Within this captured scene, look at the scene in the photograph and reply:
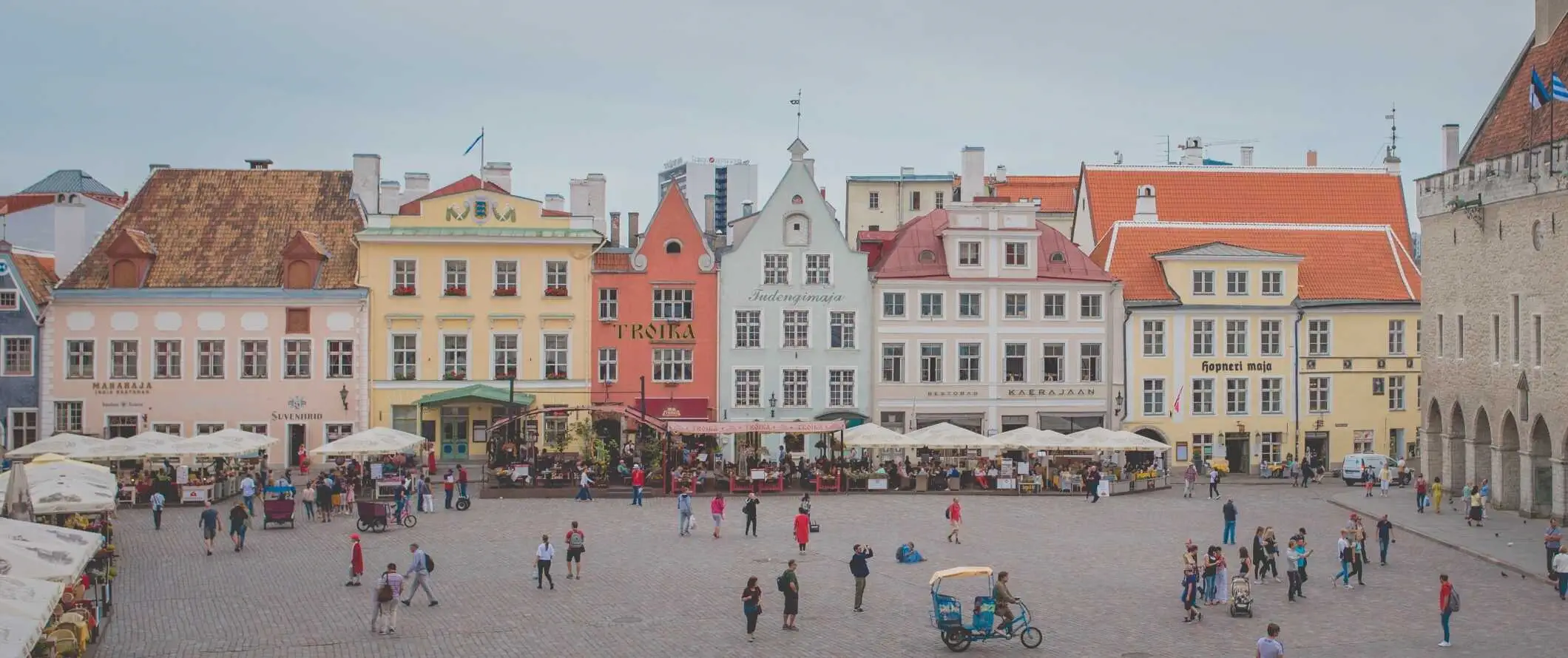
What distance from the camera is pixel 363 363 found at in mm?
56406

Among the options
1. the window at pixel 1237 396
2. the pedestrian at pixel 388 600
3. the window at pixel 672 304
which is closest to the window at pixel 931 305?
the window at pixel 672 304

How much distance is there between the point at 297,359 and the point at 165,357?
4422 mm

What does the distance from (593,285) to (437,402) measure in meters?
6.95

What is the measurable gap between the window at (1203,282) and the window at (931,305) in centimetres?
985

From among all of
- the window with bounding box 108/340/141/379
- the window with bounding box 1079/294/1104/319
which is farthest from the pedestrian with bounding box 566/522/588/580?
the window with bounding box 1079/294/1104/319

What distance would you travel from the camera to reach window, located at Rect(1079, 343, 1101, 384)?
60.1m

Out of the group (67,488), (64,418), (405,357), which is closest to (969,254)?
(405,357)

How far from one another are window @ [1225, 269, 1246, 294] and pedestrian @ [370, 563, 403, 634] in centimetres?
4224

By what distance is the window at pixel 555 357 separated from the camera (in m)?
57.9

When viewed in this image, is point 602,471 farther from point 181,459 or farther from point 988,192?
point 988,192

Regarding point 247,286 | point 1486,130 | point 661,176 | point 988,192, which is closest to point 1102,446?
point 1486,130

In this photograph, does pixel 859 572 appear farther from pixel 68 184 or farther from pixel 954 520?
pixel 68 184

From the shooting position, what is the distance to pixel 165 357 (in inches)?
2200

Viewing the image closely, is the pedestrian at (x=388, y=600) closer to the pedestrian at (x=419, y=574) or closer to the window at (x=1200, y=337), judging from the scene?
the pedestrian at (x=419, y=574)
